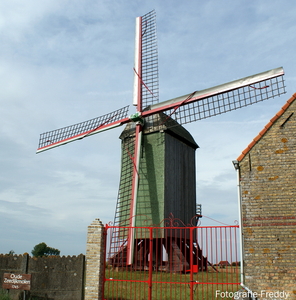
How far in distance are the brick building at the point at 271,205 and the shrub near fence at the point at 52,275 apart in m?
4.34

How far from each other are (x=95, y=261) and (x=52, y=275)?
153 cm

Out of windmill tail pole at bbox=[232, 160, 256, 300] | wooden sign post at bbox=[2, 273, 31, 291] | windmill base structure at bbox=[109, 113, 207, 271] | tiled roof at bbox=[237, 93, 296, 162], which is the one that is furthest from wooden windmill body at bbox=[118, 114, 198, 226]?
tiled roof at bbox=[237, 93, 296, 162]

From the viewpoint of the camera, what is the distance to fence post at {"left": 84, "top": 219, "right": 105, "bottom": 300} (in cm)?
941

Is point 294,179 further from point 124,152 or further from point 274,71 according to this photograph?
point 124,152

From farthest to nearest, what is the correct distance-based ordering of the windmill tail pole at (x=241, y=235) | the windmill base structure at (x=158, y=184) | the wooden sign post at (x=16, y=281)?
→ the windmill base structure at (x=158, y=184) < the wooden sign post at (x=16, y=281) < the windmill tail pole at (x=241, y=235)

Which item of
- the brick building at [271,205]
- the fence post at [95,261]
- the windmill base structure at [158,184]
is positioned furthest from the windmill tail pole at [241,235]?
the windmill base structure at [158,184]

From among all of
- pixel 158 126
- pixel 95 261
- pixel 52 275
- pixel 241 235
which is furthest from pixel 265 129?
pixel 158 126

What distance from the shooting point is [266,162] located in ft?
29.6

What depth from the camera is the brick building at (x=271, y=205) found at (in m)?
8.29

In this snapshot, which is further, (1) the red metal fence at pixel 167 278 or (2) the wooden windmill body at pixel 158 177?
(2) the wooden windmill body at pixel 158 177

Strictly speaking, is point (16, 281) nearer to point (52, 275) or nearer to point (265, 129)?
point (52, 275)

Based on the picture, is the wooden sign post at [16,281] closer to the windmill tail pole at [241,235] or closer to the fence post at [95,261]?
the fence post at [95,261]

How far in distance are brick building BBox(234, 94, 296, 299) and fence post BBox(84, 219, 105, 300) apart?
11.9ft

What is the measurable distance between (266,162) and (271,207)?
1.10 metres
